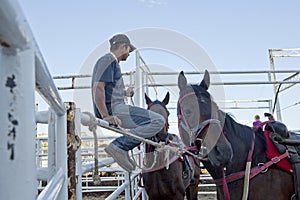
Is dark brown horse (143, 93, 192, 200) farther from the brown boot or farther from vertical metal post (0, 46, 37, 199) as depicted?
vertical metal post (0, 46, 37, 199)

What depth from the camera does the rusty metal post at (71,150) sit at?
952mm

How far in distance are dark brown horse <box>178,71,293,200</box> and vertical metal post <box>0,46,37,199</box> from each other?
188 centimetres

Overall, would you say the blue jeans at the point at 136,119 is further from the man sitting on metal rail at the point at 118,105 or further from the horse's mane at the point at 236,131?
the horse's mane at the point at 236,131

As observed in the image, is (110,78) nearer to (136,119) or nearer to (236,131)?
(136,119)

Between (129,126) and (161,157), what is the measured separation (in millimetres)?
1083

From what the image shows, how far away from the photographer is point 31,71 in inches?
15.8

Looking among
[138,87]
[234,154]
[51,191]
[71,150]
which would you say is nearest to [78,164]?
[71,150]

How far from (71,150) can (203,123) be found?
1.37 metres

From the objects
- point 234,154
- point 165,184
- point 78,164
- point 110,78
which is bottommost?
point 165,184

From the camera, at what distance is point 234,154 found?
2.26 m

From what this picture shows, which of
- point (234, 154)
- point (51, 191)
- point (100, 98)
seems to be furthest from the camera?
point (234, 154)

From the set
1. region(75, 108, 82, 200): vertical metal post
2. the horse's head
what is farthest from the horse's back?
region(75, 108, 82, 200): vertical metal post

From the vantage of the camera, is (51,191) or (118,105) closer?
(51,191)

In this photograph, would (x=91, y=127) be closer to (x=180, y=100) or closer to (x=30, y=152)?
(x=30, y=152)
